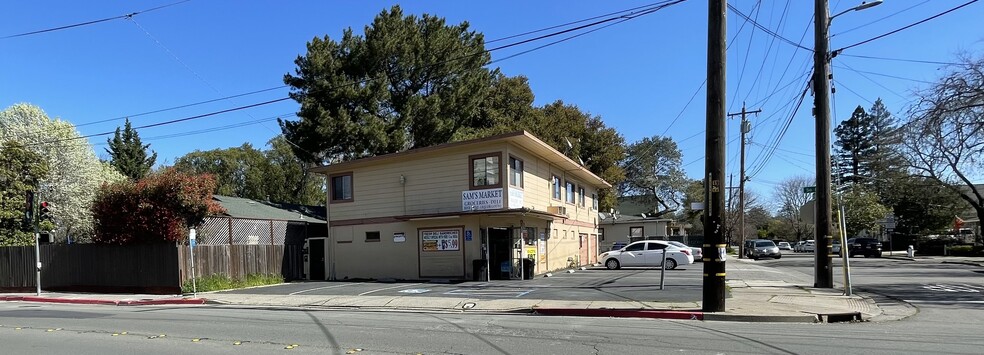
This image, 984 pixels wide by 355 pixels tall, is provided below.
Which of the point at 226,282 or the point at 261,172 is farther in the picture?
the point at 261,172

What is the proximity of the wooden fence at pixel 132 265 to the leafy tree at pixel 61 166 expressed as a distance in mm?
10810

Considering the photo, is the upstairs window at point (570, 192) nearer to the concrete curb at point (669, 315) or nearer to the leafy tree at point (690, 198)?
the concrete curb at point (669, 315)

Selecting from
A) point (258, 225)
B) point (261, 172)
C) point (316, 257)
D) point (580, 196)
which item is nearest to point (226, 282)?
point (316, 257)

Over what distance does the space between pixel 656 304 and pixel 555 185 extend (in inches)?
560

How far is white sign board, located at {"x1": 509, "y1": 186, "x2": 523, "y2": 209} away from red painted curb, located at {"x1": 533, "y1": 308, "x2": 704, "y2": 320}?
823 centimetres

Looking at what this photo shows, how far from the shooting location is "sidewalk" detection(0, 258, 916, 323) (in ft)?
39.6

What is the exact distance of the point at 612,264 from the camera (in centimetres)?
2888

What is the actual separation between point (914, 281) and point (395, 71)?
26.4 metres

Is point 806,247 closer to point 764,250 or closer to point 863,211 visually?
point 863,211

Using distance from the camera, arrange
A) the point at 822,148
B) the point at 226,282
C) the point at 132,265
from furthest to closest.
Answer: the point at 226,282, the point at 132,265, the point at 822,148

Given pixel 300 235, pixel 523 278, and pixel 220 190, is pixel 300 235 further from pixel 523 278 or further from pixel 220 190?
pixel 220 190

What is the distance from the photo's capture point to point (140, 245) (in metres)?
22.2

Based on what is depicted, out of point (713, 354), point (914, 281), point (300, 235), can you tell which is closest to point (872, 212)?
point (914, 281)

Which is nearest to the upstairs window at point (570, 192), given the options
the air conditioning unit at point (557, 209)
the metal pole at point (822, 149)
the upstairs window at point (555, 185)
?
the upstairs window at point (555, 185)
